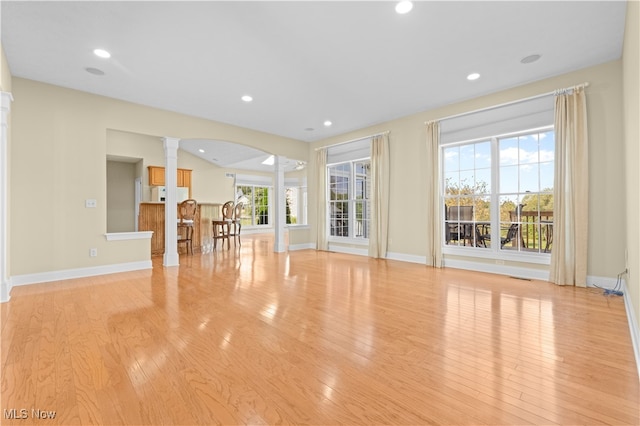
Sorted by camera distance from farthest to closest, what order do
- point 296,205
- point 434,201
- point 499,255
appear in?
point 296,205 → point 434,201 → point 499,255

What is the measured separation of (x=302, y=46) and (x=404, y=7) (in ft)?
3.65

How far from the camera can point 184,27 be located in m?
2.87

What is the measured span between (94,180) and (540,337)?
5838 millimetres

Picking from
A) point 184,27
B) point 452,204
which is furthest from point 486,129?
point 184,27

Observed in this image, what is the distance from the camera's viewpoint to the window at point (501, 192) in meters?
4.25

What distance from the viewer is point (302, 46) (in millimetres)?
3199

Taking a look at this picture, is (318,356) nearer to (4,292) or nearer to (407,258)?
(4,292)

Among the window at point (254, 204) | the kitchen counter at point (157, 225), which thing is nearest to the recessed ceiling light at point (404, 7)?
the kitchen counter at point (157, 225)

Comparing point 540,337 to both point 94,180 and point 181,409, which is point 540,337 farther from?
point 94,180

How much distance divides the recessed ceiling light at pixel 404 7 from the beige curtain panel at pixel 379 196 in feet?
11.0

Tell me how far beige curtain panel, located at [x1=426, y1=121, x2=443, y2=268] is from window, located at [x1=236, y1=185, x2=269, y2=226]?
29.2 ft

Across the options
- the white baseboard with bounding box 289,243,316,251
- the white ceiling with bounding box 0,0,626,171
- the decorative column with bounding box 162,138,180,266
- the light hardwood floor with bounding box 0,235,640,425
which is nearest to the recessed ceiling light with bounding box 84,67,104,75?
the white ceiling with bounding box 0,0,626,171

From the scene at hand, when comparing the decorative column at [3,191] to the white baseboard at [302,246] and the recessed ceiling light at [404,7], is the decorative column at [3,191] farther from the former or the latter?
the white baseboard at [302,246]

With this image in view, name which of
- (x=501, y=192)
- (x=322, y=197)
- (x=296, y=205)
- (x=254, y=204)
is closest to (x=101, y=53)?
(x=322, y=197)
